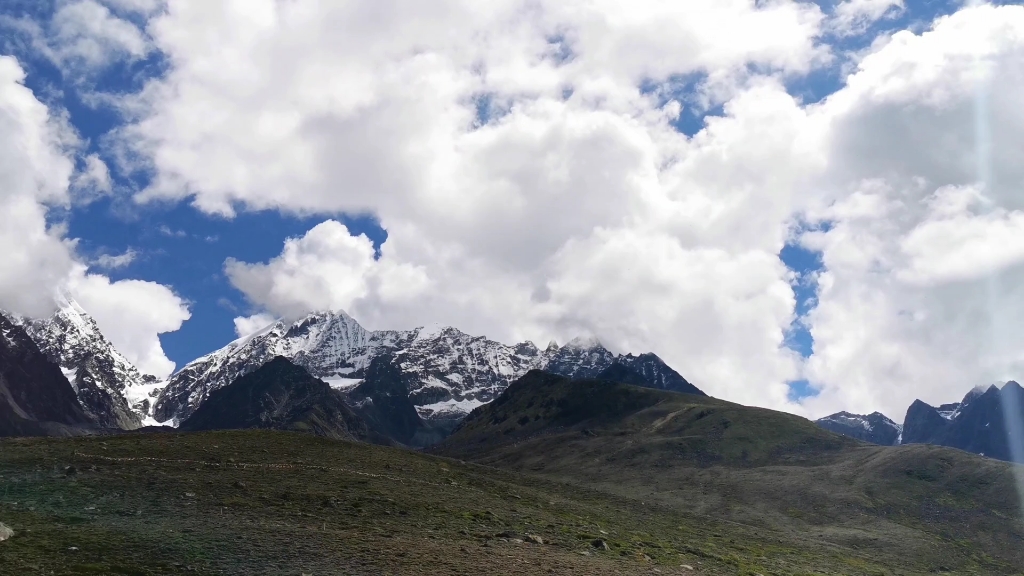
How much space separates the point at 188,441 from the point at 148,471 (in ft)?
60.9

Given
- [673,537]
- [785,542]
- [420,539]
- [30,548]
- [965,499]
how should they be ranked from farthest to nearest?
[965,499]
[785,542]
[673,537]
[420,539]
[30,548]

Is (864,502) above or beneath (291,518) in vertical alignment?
above

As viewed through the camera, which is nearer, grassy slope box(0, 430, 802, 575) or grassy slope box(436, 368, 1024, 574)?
grassy slope box(0, 430, 802, 575)

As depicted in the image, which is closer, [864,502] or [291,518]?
[291,518]

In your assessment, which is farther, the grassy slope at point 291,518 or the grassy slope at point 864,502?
the grassy slope at point 864,502

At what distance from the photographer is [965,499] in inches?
5344

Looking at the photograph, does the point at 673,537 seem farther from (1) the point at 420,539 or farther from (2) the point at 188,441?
(2) the point at 188,441

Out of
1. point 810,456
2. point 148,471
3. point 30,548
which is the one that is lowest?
point 30,548

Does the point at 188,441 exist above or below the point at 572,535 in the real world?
above

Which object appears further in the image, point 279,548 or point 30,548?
point 279,548

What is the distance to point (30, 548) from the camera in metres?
38.8

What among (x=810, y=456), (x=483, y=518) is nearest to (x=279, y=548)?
(x=483, y=518)

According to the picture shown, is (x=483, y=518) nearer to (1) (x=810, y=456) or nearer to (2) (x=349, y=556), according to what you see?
(2) (x=349, y=556)

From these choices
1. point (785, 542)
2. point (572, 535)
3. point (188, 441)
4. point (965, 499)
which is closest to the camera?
point (572, 535)
